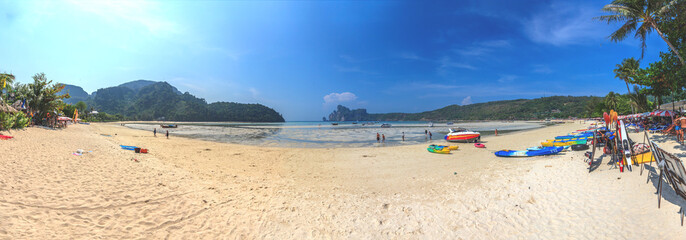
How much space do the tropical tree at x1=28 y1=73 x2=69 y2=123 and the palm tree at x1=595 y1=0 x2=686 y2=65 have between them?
46.0 meters

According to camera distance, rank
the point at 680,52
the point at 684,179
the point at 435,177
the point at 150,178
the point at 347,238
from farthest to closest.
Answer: the point at 680,52
the point at 435,177
the point at 150,178
the point at 684,179
the point at 347,238

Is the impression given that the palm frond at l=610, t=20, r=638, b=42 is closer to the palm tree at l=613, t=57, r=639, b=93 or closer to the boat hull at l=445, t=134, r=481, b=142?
the boat hull at l=445, t=134, r=481, b=142

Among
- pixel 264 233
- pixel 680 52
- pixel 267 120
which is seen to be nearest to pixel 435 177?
pixel 264 233

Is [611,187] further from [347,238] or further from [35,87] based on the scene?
[35,87]

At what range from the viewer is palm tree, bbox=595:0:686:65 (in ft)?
44.8

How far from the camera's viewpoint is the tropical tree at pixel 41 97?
67.3 feet

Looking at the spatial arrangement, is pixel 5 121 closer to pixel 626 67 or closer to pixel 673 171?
pixel 673 171

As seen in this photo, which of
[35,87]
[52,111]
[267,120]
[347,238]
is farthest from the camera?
[267,120]

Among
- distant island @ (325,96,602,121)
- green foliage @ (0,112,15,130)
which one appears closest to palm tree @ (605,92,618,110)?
distant island @ (325,96,602,121)

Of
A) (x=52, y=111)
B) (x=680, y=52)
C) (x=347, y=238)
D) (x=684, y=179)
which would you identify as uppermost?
(x=680, y=52)

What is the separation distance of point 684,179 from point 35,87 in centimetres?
3947

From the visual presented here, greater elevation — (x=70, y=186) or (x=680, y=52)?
(x=680, y=52)

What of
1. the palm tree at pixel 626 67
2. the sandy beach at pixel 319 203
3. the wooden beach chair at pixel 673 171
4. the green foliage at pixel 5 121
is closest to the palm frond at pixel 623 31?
the sandy beach at pixel 319 203

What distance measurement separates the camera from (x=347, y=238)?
507cm
